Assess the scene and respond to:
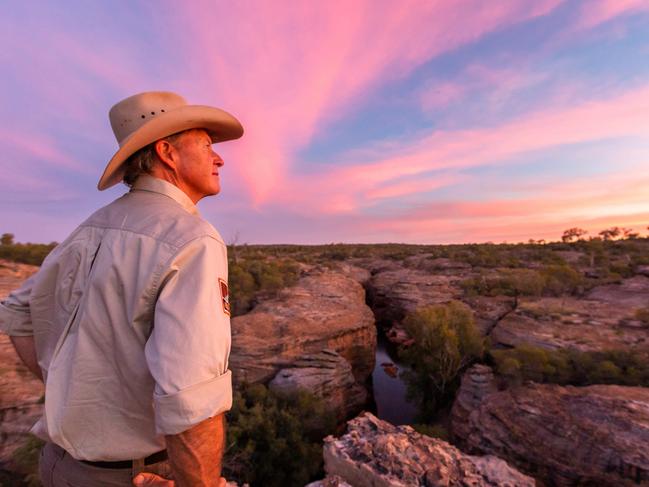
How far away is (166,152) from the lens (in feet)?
4.43

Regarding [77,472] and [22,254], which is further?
[22,254]

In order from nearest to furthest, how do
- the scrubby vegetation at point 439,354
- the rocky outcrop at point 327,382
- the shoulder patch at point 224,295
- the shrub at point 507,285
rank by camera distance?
the shoulder patch at point 224,295
the rocky outcrop at point 327,382
the scrubby vegetation at point 439,354
the shrub at point 507,285

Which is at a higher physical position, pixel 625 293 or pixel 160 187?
pixel 160 187

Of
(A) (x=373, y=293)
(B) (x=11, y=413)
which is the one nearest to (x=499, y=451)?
(B) (x=11, y=413)

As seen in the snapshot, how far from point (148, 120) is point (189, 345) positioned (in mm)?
913

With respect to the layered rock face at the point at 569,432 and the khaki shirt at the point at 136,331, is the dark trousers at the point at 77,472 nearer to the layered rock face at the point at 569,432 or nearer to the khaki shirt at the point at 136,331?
the khaki shirt at the point at 136,331

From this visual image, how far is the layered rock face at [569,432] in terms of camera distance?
6414mm

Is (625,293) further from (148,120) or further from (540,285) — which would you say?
(148,120)

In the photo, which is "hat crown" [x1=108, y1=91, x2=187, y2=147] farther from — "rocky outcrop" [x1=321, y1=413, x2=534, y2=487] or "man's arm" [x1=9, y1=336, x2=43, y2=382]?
"rocky outcrop" [x1=321, y1=413, x2=534, y2=487]

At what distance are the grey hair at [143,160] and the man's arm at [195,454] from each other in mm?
973

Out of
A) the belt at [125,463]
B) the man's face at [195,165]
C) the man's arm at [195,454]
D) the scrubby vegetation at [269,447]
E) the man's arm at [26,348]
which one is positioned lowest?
the scrubby vegetation at [269,447]

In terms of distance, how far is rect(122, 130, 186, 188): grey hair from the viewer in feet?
4.43

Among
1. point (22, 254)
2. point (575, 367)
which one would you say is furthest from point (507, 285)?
point (22, 254)

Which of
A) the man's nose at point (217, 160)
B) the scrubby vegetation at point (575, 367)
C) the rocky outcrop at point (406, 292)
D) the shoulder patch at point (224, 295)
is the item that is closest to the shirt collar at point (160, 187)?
the man's nose at point (217, 160)
